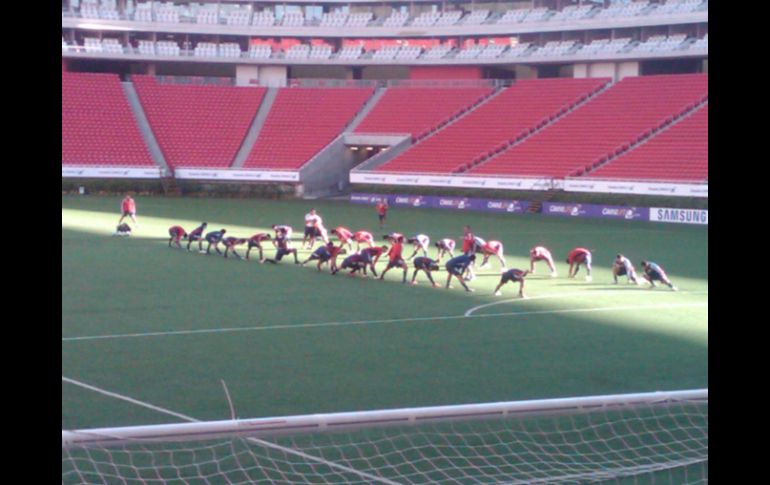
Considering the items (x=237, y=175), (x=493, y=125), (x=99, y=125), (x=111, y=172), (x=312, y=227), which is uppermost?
(x=99, y=125)

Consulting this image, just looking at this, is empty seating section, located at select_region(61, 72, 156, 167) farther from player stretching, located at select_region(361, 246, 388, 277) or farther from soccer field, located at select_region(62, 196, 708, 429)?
player stretching, located at select_region(361, 246, 388, 277)

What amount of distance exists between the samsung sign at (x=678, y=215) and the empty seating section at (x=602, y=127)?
669 centimetres

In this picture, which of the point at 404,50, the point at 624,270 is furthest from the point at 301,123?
the point at 624,270

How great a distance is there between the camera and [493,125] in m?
56.1

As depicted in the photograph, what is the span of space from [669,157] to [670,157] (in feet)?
0.23

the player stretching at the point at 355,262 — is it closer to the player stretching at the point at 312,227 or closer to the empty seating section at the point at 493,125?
the player stretching at the point at 312,227

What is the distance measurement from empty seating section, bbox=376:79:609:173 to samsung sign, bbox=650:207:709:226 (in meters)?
12.6

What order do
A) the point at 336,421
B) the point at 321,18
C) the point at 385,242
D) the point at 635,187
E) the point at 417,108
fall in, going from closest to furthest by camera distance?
the point at 336,421
the point at 385,242
the point at 635,187
the point at 417,108
the point at 321,18

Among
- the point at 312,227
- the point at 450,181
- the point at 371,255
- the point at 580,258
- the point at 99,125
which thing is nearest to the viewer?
the point at 580,258

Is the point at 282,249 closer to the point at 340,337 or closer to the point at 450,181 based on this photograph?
the point at 340,337

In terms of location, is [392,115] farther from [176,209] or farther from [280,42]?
[176,209]

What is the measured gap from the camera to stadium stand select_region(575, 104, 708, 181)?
43781mm

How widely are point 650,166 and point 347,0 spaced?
96.4 feet
